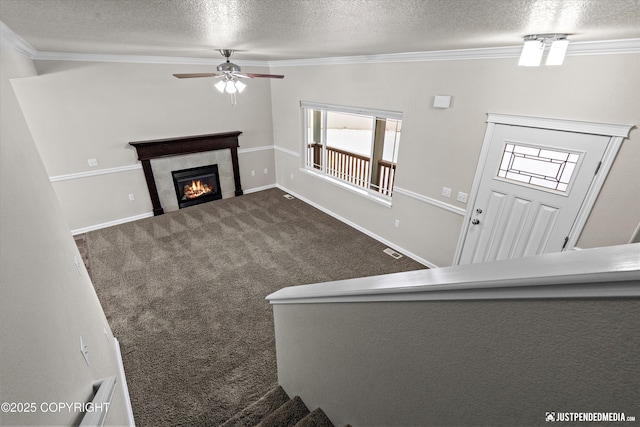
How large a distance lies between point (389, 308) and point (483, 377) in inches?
13.3

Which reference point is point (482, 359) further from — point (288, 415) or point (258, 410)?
point (258, 410)

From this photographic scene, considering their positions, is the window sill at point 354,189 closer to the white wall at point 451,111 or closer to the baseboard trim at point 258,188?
the white wall at point 451,111

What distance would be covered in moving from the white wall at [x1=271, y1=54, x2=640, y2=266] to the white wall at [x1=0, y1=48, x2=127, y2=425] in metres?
3.60

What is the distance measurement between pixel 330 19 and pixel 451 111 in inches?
83.7

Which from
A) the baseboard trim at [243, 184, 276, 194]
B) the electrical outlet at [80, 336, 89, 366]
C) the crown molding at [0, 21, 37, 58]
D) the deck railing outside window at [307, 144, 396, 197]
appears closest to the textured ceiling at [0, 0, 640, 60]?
the crown molding at [0, 21, 37, 58]

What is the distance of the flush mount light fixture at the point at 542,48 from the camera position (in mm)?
2023

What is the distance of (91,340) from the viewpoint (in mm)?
1640

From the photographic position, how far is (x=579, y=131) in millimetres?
2416

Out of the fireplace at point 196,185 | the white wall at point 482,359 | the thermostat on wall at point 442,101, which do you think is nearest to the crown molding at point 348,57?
the thermostat on wall at point 442,101

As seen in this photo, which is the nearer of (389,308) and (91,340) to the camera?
(389,308)

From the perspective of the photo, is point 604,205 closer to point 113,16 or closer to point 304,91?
point 113,16

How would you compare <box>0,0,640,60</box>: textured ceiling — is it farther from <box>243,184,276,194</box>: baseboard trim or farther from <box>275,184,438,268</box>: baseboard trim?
<box>243,184,276,194</box>: baseboard trim

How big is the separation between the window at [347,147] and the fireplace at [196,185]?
197 cm

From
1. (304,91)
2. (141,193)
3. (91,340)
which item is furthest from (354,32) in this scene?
(141,193)
